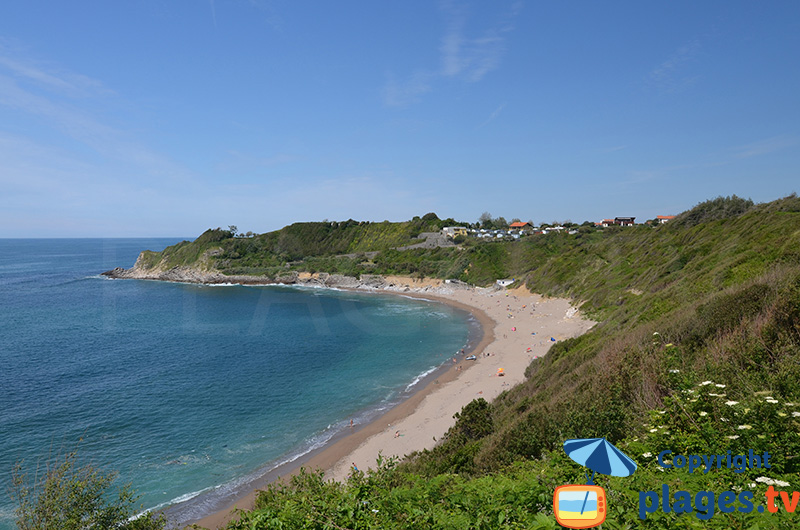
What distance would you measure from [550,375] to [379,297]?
60950 mm

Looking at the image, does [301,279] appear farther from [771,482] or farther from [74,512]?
[771,482]

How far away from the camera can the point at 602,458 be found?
185 inches

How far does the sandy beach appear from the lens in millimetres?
22172

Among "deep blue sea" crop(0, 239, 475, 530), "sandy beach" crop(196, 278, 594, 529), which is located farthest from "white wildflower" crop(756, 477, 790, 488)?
"deep blue sea" crop(0, 239, 475, 530)

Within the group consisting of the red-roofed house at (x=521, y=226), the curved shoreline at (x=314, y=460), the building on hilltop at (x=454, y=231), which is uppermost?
the red-roofed house at (x=521, y=226)

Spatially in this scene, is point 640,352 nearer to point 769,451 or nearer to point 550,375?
point 769,451

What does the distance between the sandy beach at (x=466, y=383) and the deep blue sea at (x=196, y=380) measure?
171 cm

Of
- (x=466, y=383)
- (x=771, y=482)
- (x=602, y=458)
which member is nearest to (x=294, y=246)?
(x=466, y=383)

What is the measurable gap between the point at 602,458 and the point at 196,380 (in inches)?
1424

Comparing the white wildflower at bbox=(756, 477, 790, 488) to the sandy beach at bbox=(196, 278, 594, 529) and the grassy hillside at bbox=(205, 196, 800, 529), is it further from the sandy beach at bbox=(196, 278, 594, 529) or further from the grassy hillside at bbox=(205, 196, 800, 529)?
the sandy beach at bbox=(196, 278, 594, 529)

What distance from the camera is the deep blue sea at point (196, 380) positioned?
21.8 m

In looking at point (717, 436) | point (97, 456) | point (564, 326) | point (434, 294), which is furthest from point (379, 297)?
point (717, 436)

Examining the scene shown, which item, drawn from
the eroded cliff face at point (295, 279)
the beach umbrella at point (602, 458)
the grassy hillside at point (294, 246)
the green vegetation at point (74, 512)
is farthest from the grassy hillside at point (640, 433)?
the grassy hillside at point (294, 246)

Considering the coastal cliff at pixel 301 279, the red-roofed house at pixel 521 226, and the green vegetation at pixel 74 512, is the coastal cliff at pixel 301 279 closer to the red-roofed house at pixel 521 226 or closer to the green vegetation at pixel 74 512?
the red-roofed house at pixel 521 226
